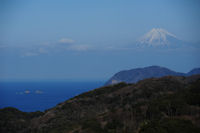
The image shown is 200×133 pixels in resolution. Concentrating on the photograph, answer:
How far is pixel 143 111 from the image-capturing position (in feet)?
66.6

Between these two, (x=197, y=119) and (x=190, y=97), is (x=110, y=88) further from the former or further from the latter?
(x=197, y=119)

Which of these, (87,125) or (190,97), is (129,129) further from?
(190,97)

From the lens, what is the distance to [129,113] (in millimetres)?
20797

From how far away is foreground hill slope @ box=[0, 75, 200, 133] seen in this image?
1502 centimetres

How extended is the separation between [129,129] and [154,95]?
12345 mm

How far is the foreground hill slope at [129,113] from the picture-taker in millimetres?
15016

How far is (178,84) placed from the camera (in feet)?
107

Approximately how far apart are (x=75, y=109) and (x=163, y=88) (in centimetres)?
1179

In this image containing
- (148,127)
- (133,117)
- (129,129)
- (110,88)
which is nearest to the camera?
(148,127)

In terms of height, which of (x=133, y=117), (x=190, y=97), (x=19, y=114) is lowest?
(x=19, y=114)

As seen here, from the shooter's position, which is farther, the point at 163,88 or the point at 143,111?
the point at 163,88

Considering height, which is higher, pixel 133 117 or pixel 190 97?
pixel 190 97

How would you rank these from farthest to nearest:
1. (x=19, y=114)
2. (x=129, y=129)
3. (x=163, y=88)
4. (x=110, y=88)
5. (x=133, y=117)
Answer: (x=110, y=88) < (x=19, y=114) < (x=163, y=88) < (x=133, y=117) < (x=129, y=129)

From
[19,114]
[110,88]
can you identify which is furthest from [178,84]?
[19,114]
